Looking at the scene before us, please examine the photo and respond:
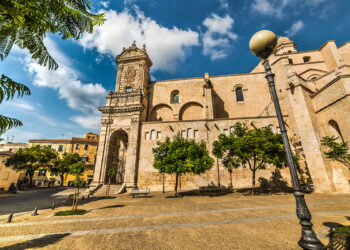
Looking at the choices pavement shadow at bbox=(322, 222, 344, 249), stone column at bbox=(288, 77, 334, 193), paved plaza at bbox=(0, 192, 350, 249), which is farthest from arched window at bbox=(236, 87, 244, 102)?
Result: pavement shadow at bbox=(322, 222, 344, 249)

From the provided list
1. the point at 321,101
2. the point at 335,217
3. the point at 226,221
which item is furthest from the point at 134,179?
the point at 321,101

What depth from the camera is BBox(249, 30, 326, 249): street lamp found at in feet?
9.33

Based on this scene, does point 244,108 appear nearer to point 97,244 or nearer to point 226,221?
point 226,221

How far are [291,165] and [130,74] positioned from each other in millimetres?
28068

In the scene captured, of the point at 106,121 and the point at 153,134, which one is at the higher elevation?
the point at 106,121

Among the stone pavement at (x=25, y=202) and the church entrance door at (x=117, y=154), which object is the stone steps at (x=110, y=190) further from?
the stone pavement at (x=25, y=202)

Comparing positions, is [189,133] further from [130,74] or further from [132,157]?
[130,74]

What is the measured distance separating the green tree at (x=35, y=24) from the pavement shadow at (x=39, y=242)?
3905 millimetres

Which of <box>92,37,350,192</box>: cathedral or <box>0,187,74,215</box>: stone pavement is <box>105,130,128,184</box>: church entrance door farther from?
<box>0,187,74,215</box>: stone pavement

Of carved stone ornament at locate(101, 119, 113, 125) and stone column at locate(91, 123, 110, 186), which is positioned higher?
carved stone ornament at locate(101, 119, 113, 125)

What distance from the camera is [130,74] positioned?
27.4 metres

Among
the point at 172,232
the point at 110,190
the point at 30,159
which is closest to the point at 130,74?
the point at 110,190

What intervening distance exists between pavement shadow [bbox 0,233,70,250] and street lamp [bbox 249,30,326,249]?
7.01 metres

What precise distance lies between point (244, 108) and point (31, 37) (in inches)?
1044
